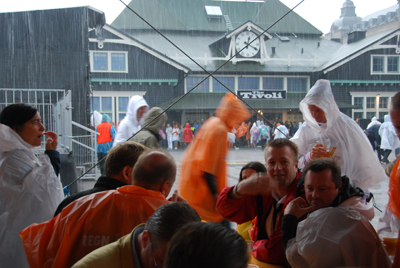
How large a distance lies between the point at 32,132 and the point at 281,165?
5.04ft

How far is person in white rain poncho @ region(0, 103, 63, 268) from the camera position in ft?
6.03

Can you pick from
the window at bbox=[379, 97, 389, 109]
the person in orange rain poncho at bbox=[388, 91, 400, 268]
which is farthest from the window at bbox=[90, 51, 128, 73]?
the person in orange rain poncho at bbox=[388, 91, 400, 268]

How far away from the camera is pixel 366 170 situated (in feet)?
7.92

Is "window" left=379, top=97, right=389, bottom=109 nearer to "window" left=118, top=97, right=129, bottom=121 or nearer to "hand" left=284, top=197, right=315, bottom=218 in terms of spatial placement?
"window" left=118, top=97, right=129, bottom=121

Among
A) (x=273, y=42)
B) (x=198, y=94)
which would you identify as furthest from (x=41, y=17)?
(x=273, y=42)

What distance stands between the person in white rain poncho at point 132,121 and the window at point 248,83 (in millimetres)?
15899

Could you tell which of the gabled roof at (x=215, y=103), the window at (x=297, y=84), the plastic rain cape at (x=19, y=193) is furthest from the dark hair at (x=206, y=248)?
the window at (x=297, y=84)

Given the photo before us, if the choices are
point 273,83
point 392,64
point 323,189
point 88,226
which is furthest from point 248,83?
point 88,226

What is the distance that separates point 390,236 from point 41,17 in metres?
6.14

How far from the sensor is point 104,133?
694 cm

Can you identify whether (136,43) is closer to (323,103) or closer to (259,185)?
(323,103)

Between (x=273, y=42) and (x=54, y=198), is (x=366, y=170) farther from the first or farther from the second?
(x=273, y=42)

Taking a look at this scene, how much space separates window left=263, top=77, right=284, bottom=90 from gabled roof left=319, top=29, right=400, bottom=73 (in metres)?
2.37

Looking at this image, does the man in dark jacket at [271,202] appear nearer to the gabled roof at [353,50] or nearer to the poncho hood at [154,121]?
the poncho hood at [154,121]
